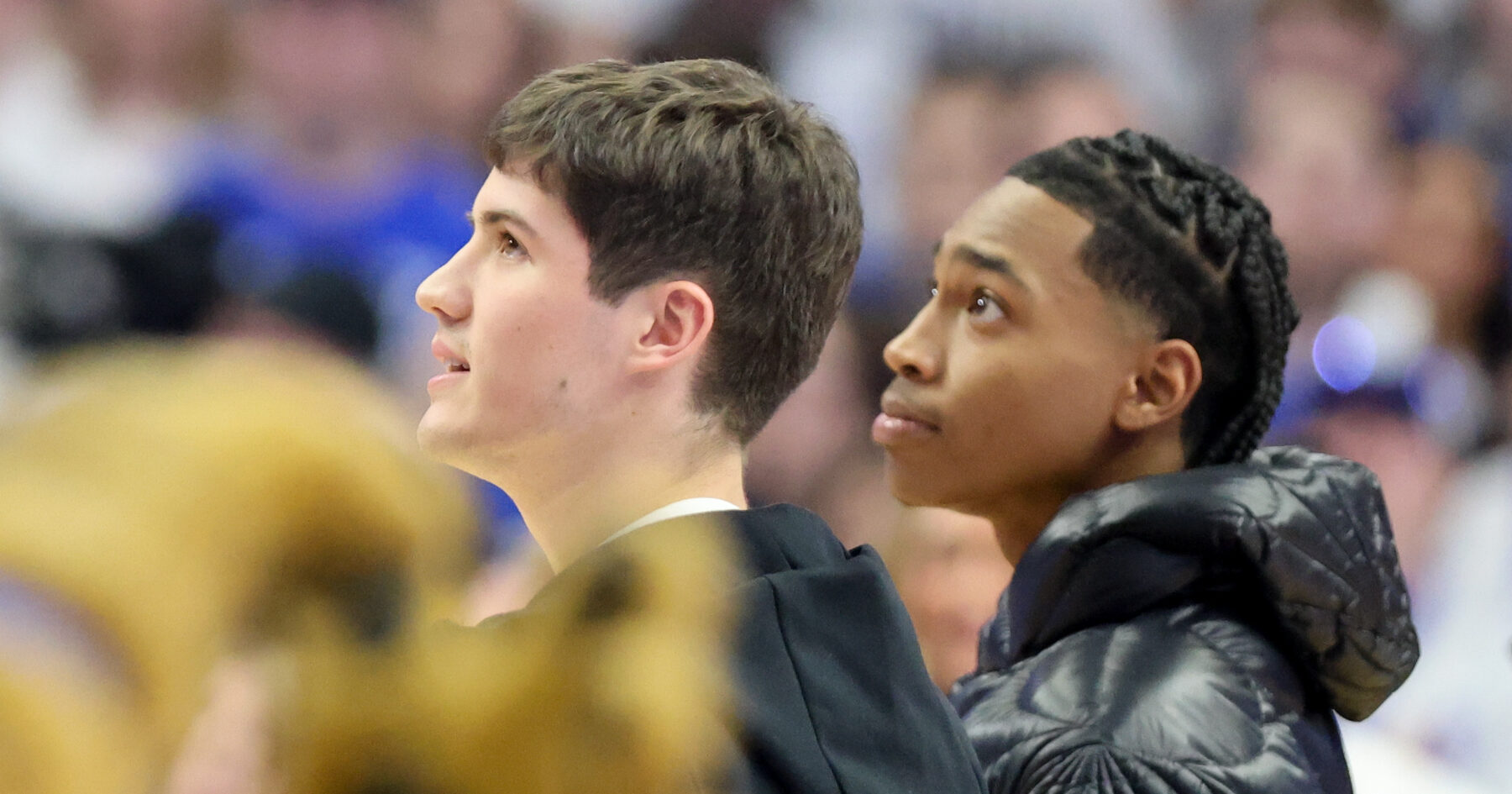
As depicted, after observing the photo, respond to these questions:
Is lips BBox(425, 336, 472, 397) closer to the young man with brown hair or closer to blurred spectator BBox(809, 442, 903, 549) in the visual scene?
the young man with brown hair

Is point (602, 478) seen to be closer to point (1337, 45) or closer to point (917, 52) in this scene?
point (917, 52)

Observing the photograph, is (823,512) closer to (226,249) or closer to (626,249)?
(226,249)

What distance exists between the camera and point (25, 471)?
0.50 metres

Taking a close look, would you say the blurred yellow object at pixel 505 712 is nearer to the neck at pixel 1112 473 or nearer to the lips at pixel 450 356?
the lips at pixel 450 356

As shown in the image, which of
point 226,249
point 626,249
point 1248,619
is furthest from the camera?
point 226,249

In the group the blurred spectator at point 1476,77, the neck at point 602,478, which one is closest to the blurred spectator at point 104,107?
the neck at point 602,478

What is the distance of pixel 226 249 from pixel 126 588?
10.6ft

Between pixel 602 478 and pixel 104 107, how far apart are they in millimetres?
2591

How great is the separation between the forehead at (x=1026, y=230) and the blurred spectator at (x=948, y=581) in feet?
3.31

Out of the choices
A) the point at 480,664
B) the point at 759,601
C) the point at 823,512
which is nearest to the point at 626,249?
the point at 759,601

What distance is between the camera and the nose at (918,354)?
2227 millimetres

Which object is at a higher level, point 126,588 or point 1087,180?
point 1087,180

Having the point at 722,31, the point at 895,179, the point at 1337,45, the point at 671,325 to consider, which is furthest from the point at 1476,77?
the point at 671,325

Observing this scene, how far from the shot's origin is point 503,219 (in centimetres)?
167
